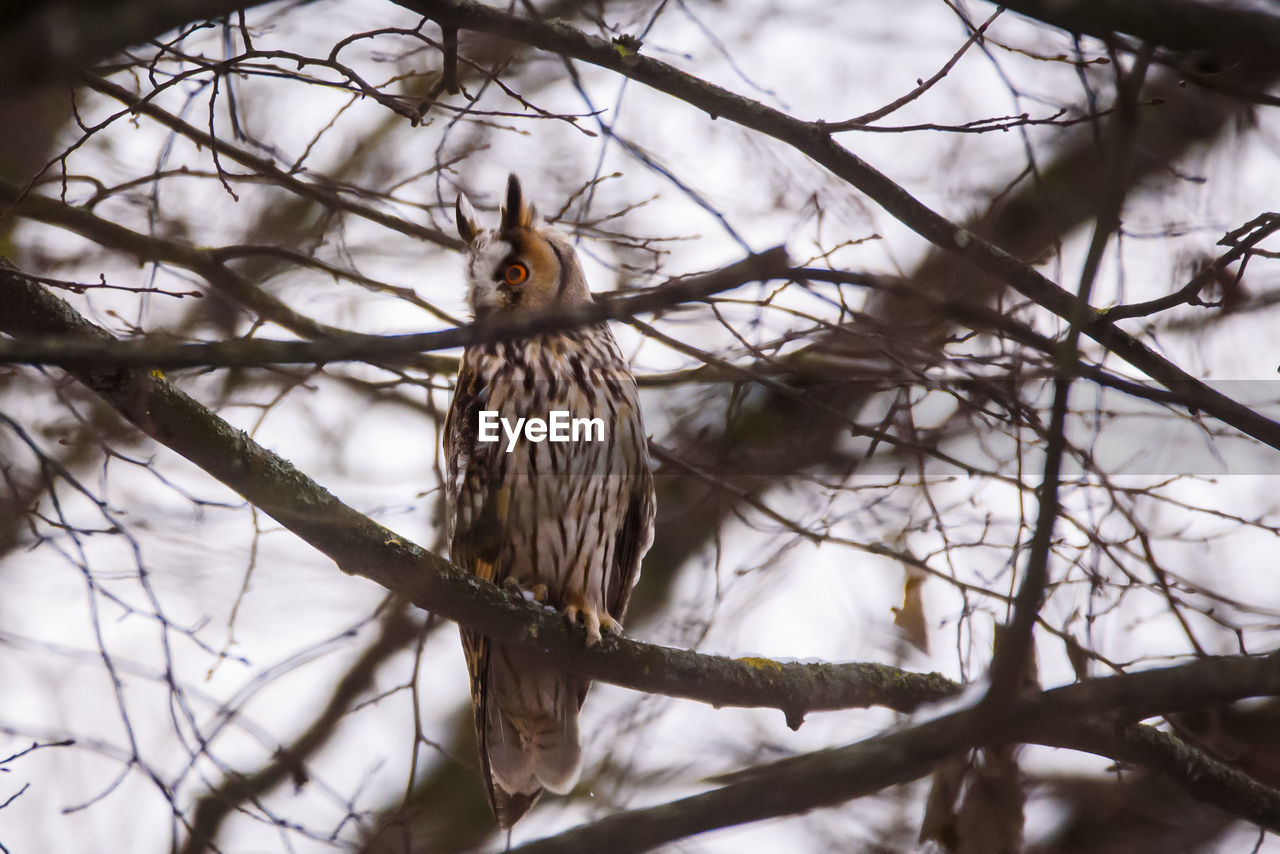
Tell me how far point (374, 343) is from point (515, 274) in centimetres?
222

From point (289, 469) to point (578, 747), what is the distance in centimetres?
155

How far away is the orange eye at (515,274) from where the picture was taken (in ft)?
12.3

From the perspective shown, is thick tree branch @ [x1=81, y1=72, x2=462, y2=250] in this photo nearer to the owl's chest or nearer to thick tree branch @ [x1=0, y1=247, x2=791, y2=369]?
the owl's chest

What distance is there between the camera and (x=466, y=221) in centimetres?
382

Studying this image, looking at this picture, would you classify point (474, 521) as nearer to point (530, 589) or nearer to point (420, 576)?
point (530, 589)

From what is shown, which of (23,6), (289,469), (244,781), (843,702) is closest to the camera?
(23,6)

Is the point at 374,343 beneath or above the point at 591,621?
beneath

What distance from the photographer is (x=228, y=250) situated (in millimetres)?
3209

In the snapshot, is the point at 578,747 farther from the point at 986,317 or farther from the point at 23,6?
the point at 23,6

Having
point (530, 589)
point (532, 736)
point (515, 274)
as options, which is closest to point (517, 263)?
A: point (515, 274)

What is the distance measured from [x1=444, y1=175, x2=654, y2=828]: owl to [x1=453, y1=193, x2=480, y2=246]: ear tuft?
106mm

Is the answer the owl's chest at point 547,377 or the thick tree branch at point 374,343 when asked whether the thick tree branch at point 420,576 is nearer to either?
the thick tree branch at point 374,343

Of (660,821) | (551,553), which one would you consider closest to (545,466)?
(551,553)

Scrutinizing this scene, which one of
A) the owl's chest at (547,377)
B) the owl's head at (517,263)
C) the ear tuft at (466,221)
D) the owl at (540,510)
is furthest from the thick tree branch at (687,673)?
the ear tuft at (466,221)
